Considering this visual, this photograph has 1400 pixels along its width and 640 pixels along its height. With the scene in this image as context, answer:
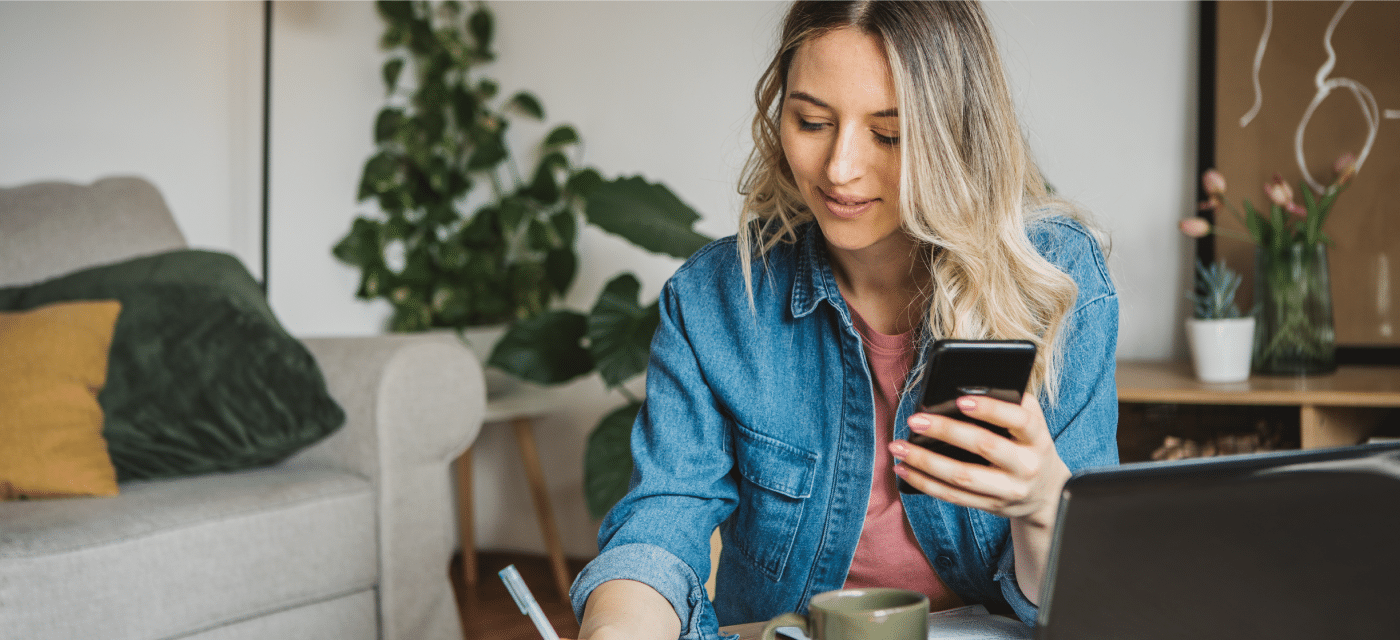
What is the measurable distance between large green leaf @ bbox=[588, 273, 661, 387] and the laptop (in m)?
1.46

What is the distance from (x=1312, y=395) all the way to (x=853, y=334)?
0.94m

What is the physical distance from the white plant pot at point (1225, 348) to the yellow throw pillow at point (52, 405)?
1734mm

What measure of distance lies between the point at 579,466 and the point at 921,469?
2118 mm

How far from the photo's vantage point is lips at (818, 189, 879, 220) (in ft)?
2.71

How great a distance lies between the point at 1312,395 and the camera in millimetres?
1439

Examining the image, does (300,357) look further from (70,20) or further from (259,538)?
(70,20)

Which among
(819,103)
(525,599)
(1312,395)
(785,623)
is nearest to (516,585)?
(525,599)

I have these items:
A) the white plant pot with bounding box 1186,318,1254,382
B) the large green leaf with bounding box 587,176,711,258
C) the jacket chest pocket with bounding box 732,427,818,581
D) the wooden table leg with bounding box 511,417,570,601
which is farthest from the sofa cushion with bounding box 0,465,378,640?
the white plant pot with bounding box 1186,318,1254,382

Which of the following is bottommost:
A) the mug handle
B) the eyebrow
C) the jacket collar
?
the mug handle

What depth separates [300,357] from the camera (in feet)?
5.48

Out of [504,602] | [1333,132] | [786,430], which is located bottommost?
[504,602]

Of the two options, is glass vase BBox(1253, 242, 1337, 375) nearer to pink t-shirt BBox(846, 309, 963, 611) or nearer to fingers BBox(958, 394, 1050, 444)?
pink t-shirt BBox(846, 309, 963, 611)

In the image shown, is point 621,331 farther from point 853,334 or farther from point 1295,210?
point 1295,210

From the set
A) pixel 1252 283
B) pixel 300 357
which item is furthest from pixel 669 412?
Result: pixel 1252 283
